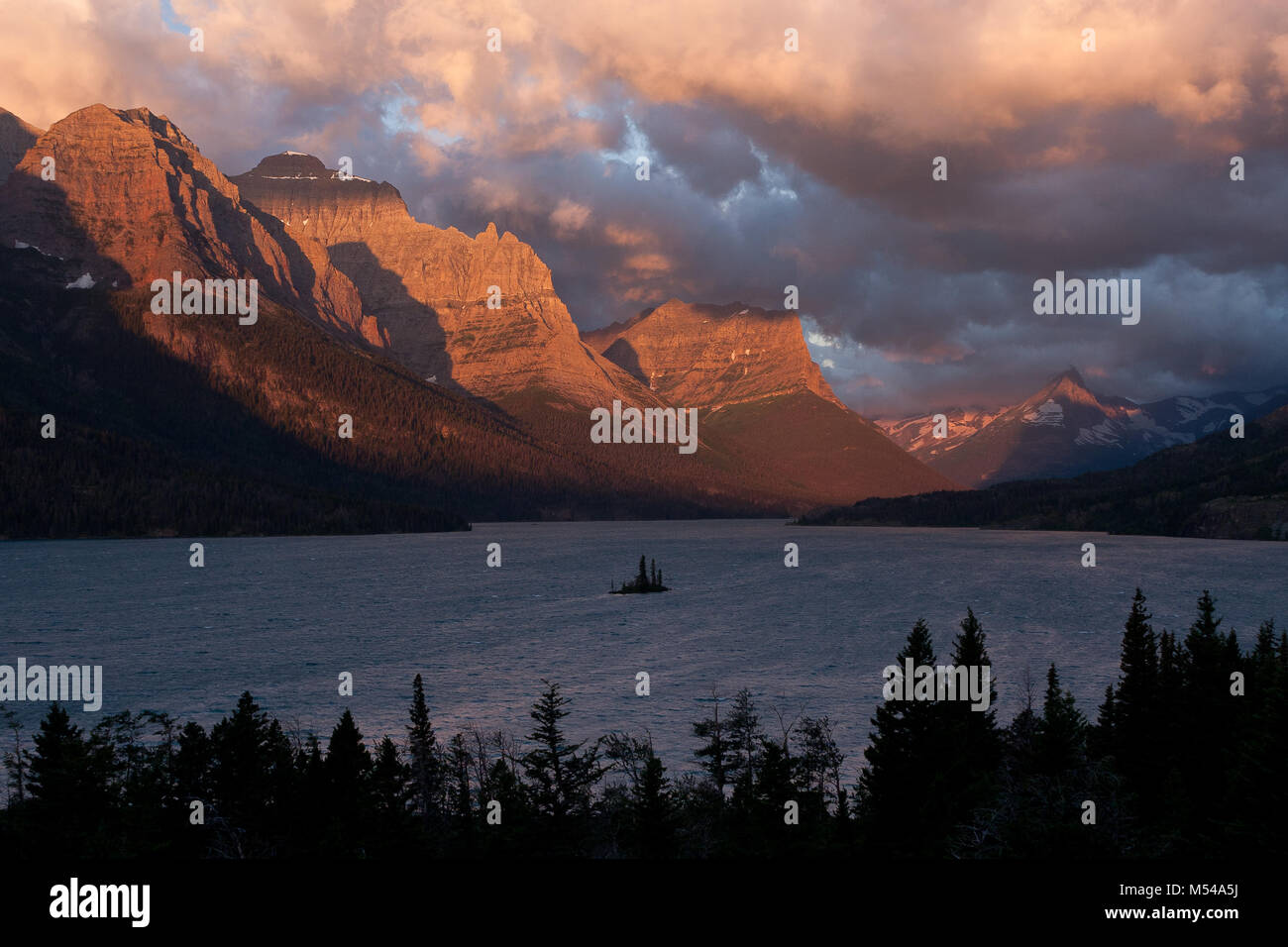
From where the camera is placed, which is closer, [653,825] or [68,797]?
[653,825]

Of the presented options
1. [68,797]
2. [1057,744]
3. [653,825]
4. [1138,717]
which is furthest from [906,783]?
[68,797]

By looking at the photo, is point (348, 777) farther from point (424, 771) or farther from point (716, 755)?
point (716, 755)

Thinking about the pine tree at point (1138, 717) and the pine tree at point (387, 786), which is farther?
the pine tree at point (1138, 717)

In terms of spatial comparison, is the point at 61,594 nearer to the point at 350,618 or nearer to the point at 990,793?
the point at 350,618

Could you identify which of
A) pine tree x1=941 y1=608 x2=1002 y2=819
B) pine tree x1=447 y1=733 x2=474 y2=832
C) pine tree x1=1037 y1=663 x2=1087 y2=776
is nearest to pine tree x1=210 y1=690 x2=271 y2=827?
pine tree x1=447 y1=733 x2=474 y2=832

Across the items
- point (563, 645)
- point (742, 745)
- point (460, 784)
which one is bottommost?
point (460, 784)

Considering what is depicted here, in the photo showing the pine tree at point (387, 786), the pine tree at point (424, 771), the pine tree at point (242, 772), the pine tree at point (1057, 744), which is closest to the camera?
the pine tree at point (1057, 744)

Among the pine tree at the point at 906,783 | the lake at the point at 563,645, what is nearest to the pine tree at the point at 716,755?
the lake at the point at 563,645

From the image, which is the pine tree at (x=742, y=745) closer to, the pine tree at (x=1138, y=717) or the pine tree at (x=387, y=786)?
the pine tree at (x=387, y=786)
